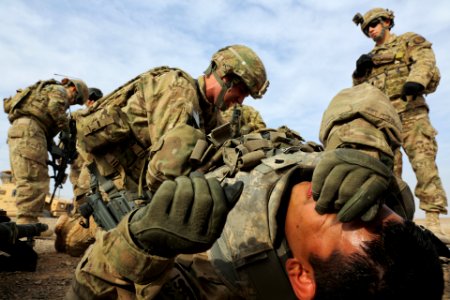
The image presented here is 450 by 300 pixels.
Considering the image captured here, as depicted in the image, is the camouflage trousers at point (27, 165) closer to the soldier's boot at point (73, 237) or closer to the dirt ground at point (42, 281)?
the soldier's boot at point (73, 237)

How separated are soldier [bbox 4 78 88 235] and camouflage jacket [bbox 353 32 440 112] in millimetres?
4039

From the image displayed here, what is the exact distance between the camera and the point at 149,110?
293 centimetres

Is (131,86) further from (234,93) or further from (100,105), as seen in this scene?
Answer: (234,93)

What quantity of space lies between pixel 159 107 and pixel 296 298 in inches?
74.7

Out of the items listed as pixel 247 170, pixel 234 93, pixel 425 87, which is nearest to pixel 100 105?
pixel 234 93

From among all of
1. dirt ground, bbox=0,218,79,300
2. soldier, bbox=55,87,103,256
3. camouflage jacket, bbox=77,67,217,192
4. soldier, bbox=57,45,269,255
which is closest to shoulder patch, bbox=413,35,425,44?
soldier, bbox=57,45,269,255

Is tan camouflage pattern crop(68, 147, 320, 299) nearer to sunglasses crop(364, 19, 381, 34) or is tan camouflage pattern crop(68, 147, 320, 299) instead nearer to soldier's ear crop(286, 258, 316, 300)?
soldier's ear crop(286, 258, 316, 300)

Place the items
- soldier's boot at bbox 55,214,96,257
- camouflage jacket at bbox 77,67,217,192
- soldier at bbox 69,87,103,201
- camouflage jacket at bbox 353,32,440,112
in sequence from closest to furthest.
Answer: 1. camouflage jacket at bbox 77,67,217,192
2. soldier at bbox 69,87,103,201
3. soldier's boot at bbox 55,214,96,257
4. camouflage jacket at bbox 353,32,440,112

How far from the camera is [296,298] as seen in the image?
130 centimetres

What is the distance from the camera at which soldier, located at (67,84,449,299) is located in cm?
95

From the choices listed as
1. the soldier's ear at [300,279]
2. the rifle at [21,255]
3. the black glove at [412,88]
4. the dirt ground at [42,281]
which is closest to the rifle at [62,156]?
the dirt ground at [42,281]

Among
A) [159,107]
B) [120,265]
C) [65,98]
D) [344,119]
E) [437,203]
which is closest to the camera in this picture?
[120,265]

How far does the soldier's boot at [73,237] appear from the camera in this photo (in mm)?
4086

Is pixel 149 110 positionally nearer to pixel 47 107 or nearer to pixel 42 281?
pixel 42 281
